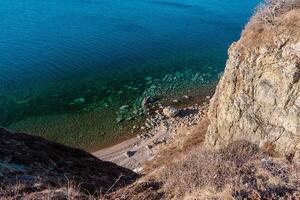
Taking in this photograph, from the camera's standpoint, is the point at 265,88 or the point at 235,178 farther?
the point at 265,88

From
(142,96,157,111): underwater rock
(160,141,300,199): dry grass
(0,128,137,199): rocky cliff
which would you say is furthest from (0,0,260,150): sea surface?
(160,141,300,199): dry grass

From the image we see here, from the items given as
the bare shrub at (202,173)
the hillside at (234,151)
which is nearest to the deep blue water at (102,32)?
the hillside at (234,151)

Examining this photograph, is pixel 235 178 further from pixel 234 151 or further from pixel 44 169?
pixel 44 169

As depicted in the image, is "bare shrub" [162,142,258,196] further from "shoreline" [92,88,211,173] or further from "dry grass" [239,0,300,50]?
"shoreline" [92,88,211,173]

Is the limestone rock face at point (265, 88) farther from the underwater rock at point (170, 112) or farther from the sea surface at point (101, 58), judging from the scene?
the sea surface at point (101, 58)

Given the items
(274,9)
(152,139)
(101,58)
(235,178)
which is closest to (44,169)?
→ (235,178)
